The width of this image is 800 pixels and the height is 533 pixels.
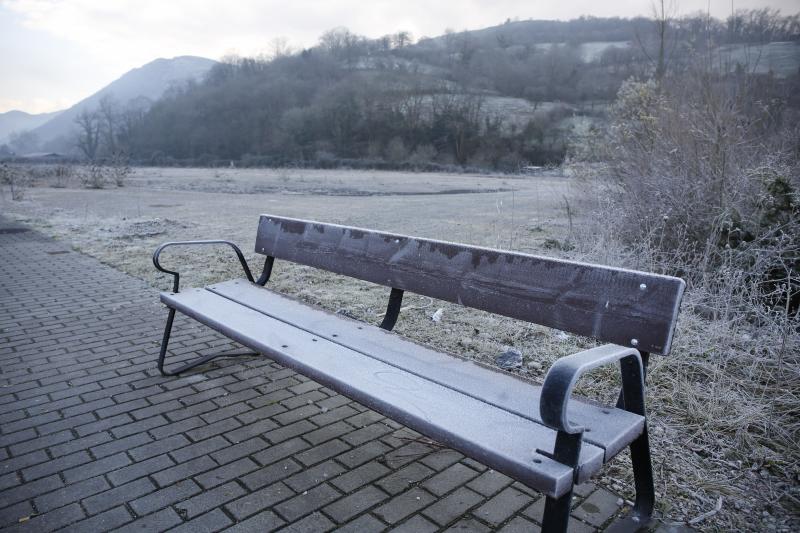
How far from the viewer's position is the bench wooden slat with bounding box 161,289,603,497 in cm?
169

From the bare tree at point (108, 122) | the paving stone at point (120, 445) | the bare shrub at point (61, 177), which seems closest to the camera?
the paving stone at point (120, 445)

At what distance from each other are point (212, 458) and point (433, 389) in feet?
3.86

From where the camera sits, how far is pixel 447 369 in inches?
97.7

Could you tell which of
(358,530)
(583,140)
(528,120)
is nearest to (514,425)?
(358,530)

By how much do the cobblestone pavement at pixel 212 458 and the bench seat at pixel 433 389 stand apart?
1.53 ft

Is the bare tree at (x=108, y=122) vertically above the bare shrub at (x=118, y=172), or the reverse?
the bare tree at (x=108, y=122)

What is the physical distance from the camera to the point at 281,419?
306 centimetres

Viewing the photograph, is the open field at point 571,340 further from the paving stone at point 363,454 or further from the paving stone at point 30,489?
the paving stone at point 30,489

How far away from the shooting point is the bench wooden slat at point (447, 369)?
1948 millimetres

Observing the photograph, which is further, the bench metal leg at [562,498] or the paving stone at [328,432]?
the paving stone at [328,432]

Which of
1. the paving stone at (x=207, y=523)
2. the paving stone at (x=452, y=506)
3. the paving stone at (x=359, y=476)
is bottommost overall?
the paving stone at (x=452, y=506)

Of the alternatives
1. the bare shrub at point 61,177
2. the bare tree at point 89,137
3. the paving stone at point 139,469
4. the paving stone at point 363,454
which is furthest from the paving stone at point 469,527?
the bare tree at point 89,137

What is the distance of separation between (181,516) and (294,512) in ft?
1.46

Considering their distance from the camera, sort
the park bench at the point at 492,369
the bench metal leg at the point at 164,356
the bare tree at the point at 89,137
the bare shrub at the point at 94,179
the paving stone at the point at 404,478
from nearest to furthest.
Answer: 1. the park bench at the point at 492,369
2. the paving stone at the point at 404,478
3. the bench metal leg at the point at 164,356
4. the bare shrub at the point at 94,179
5. the bare tree at the point at 89,137
